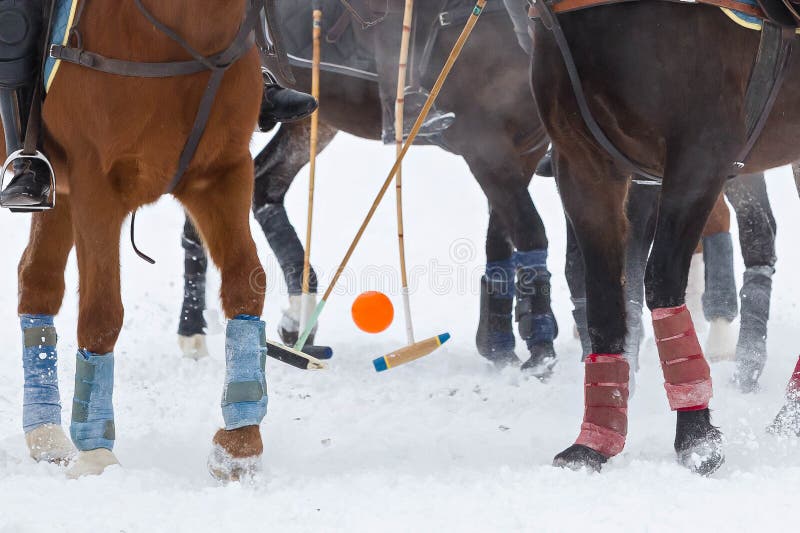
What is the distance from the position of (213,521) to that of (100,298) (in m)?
1.11

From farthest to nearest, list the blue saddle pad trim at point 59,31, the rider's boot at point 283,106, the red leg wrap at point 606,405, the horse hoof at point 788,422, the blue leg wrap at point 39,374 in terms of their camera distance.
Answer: the rider's boot at point 283,106 → the blue leg wrap at point 39,374 → the horse hoof at point 788,422 → the red leg wrap at point 606,405 → the blue saddle pad trim at point 59,31

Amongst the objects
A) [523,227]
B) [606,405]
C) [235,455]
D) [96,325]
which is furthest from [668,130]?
[523,227]

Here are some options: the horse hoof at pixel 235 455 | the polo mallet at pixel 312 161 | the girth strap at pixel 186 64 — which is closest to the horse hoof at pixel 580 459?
the horse hoof at pixel 235 455

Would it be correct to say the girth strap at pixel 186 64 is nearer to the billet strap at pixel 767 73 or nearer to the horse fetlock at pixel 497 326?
the billet strap at pixel 767 73

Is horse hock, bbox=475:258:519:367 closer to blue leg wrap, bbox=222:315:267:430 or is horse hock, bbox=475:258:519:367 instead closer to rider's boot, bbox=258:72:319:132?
rider's boot, bbox=258:72:319:132

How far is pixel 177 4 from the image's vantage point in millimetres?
3689

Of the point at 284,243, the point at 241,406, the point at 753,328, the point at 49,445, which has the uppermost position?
the point at 284,243

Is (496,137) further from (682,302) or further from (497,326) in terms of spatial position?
(682,302)

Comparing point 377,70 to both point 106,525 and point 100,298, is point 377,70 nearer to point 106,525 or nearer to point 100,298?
Answer: point 100,298

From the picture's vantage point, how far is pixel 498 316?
21.4 ft

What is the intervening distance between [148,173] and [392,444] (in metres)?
1.55

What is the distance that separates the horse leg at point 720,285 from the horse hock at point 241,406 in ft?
11.0

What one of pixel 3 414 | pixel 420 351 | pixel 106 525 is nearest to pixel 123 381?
pixel 3 414

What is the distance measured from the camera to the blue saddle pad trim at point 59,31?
12.4 feet
